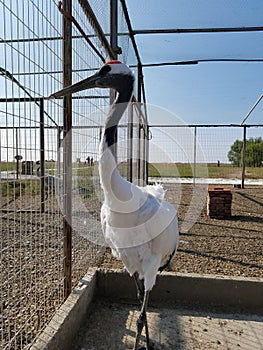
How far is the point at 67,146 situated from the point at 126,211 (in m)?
0.67

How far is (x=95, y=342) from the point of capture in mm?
2529

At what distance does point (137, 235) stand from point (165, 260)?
58 centimetres

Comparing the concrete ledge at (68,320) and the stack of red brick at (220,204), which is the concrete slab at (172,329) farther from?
the stack of red brick at (220,204)

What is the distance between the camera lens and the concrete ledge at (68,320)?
6.72 ft

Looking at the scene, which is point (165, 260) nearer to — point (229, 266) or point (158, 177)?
point (229, 266)

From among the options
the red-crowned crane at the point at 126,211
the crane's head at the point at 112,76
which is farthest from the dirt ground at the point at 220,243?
the crane's head at the point at 112,76

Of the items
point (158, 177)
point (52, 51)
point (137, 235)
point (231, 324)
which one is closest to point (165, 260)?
point (137, 235)

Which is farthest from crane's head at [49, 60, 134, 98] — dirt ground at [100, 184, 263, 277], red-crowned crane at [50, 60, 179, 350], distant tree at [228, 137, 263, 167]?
distant tree at [228, 137, 263, 167]

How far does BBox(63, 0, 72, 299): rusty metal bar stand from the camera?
233 cm

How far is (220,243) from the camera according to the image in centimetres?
486

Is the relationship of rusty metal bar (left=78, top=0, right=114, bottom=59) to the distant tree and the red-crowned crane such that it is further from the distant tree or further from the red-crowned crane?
the distant tree

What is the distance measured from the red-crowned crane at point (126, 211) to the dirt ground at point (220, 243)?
129 cm

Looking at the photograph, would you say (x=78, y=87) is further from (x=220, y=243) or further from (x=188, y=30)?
(x=188, y=30)

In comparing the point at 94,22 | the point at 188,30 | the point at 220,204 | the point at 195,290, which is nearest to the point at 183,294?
the point at 195,290
